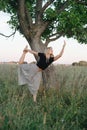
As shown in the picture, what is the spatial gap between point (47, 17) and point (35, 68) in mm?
3423

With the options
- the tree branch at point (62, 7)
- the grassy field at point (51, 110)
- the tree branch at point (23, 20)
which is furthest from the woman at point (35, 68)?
the tree branch at point (62, 7)

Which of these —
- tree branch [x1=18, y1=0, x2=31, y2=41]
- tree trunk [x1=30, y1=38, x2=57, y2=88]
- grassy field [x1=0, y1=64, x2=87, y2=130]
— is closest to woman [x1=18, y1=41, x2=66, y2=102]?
grassy field [x1=0, y1=64, x2=87, y2=130]

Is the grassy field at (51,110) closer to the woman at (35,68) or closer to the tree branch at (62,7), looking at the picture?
the woman at (35,68)

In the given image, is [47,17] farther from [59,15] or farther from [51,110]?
[51,110]

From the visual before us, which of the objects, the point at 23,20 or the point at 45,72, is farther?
the point at 45,72

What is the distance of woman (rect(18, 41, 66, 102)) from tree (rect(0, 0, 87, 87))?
2.31 meters

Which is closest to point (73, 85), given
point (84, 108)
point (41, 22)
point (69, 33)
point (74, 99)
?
point (74, 99)

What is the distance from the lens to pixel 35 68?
49.3 feet

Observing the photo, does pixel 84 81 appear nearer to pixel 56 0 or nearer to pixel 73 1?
pixel 73 1

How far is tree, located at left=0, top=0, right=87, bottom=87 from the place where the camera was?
56.9ft

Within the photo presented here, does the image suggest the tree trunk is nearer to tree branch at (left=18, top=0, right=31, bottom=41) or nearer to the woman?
tree branch at (left=18, top=0, right=31, bottom=41)

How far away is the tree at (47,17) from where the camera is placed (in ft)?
56.9

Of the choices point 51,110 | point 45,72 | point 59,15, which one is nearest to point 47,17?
point 59,15

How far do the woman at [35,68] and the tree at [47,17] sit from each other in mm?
2315
